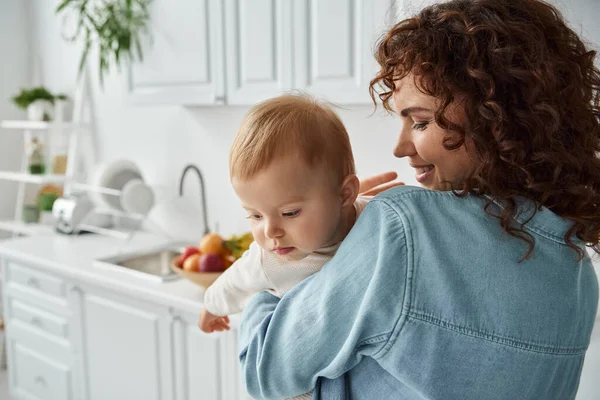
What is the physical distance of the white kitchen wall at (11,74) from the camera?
3668 mm

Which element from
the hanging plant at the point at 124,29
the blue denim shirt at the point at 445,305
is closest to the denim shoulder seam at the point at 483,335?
the blue denim shirt at the point at 445,305

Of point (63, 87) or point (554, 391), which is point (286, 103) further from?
point (63, 87)

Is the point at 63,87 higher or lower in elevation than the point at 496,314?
higher

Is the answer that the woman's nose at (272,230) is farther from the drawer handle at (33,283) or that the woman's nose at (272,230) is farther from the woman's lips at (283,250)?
the drawer handle at (33,283)

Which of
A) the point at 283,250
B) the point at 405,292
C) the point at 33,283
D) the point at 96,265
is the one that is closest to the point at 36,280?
the point at 33,283

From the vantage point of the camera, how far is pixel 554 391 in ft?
2.78

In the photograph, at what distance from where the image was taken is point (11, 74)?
3.71 meters

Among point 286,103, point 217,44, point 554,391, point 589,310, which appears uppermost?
point 217,44

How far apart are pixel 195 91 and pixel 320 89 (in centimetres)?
65

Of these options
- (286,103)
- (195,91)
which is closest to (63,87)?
(195,91)

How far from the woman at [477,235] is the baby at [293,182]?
0.52 feet

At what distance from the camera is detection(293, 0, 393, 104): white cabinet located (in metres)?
1.82

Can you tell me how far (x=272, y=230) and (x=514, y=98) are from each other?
412mm

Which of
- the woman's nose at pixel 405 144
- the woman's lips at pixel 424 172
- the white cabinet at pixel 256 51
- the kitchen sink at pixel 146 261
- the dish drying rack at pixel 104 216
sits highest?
the white cabinet at pixel 256 51
